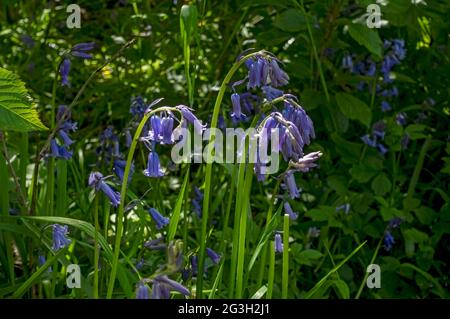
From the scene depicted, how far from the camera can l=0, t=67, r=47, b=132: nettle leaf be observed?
2.04m

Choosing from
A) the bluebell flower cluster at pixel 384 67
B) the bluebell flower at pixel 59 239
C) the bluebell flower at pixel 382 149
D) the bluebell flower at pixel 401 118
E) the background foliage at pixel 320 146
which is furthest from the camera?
the bluebell flower at pixel 401 118

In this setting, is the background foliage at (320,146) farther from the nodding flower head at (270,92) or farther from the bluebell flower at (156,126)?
the bluebell flower at (156,126)

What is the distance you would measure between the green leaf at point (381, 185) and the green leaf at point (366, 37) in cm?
53

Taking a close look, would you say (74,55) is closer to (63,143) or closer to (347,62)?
(63,143)

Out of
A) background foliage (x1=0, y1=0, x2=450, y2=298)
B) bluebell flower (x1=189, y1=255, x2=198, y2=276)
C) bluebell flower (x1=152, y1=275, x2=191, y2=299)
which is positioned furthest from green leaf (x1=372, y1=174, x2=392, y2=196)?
bluebell flower (x1=152, y1=275, x2=191, y2=299)

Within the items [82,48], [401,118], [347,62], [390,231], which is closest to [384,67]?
[347,62]

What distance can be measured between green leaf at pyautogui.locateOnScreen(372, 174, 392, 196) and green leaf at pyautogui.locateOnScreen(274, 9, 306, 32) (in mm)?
664

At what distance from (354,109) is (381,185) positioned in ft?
1.03

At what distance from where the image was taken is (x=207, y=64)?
433 cm

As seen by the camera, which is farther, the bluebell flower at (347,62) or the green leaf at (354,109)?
the bluebell flower at (347,62)

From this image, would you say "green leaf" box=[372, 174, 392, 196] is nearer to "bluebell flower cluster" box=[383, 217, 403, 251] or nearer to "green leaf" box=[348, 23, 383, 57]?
"bluebell flower cluster" box=[383, 217, 403, 251]

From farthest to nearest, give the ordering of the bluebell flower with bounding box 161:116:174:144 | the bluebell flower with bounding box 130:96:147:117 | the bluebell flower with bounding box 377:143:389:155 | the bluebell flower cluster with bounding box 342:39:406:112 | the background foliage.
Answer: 1. the bluebell flower cluster with bounding box 342:39:406:112
2. the bluebell flower with bounding box 377:143:389:155
3. the bluebell flower with bounding box 130:96:147:117
4. the background foliage
5. the bluebell flower with bounding box 161:116:174:144

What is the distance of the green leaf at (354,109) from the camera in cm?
341

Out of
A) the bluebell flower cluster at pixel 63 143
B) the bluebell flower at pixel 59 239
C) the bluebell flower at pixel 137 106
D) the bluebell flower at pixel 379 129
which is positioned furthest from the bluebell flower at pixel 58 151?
the bluebell flower at pixel 379 129
